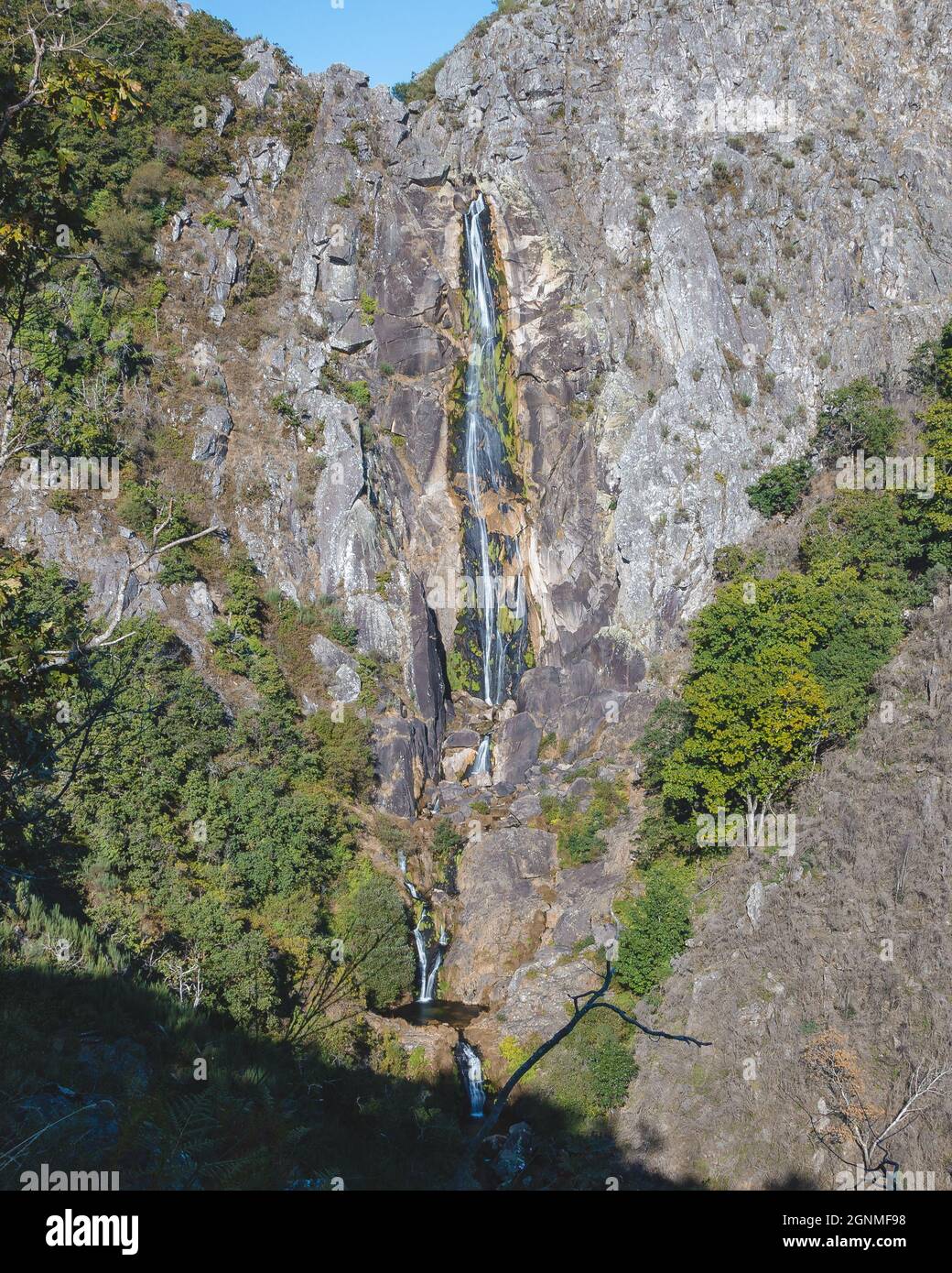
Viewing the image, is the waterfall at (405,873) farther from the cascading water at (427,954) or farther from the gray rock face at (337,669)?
the gray rock face at (337,669)

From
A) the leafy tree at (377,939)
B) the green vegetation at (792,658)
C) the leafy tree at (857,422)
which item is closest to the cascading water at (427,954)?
the leafy tree at (377,939)

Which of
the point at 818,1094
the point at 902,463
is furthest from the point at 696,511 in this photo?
the point at 818,1094

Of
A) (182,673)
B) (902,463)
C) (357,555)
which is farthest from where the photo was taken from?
(357,555)

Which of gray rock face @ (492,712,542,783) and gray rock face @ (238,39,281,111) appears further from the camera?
gray rock face @ (238,39,281,111)

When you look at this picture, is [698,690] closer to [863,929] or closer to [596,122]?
[863,929]

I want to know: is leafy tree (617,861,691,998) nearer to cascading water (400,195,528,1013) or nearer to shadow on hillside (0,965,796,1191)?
shadow on hillside (0,965,796,1191)

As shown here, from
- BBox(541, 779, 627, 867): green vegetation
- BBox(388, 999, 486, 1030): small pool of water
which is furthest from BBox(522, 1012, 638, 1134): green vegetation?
BBox(541, 779, 627, 867): green vegetation
